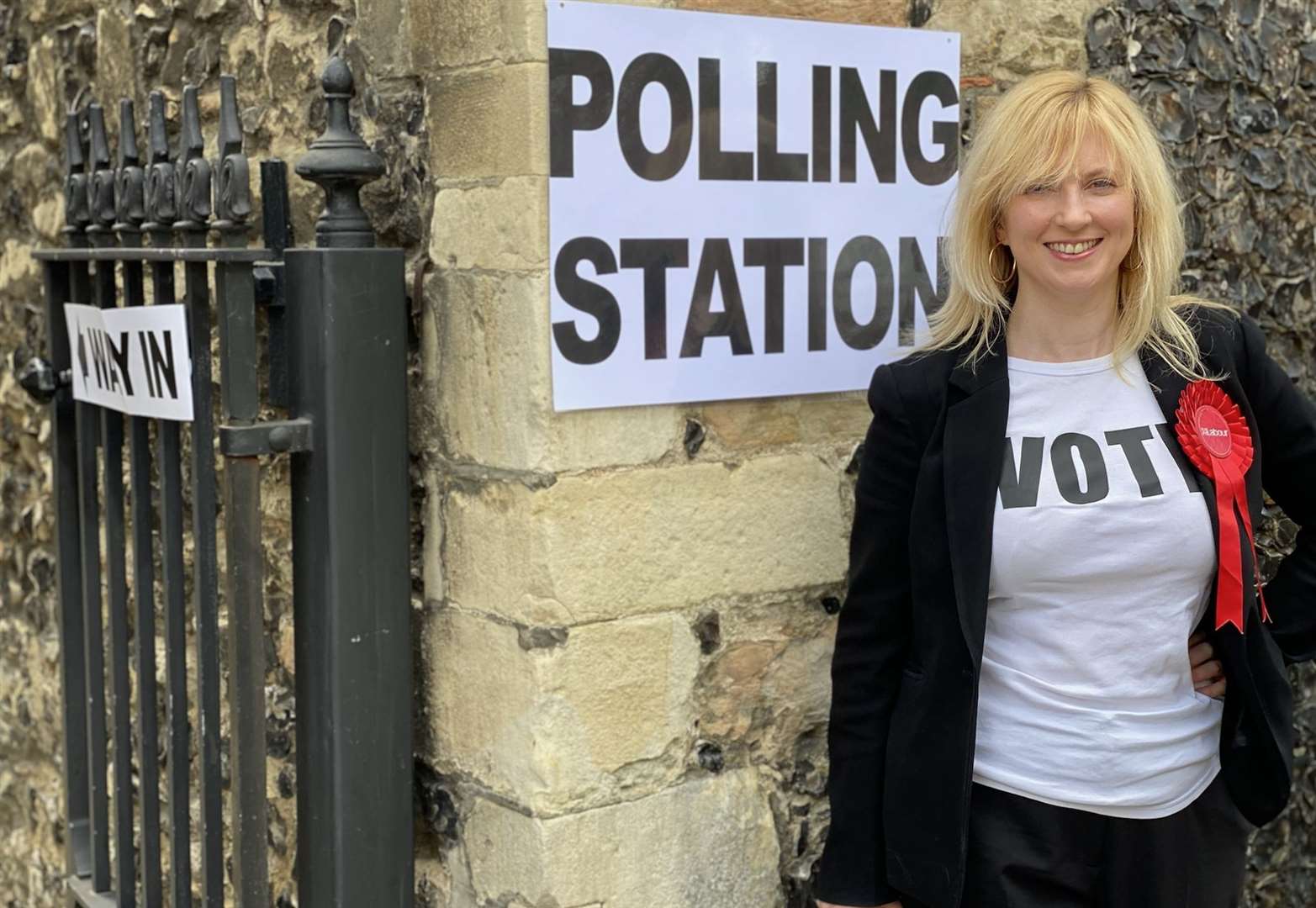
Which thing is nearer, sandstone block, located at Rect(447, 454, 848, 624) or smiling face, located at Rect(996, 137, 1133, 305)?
smiling face, located at Rect(996, 137, 1133, 305)

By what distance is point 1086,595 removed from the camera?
6.75 ft

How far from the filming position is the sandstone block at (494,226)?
6.93 ft

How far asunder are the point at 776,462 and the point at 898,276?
0.37m

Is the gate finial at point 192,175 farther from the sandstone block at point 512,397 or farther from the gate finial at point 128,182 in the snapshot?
Answer: the sandstone block at point 512,397

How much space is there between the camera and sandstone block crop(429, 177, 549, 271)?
6.93 ft

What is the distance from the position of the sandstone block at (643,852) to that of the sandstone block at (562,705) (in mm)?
38

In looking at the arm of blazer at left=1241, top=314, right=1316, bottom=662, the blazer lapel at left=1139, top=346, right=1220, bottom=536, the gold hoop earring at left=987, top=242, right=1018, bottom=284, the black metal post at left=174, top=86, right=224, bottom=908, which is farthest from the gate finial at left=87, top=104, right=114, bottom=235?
the arm of blazer at left=1241, top=314, right=1316, bottom=662

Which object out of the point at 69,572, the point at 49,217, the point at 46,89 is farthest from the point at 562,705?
the point at 46,89

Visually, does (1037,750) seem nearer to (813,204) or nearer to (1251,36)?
(813,204)

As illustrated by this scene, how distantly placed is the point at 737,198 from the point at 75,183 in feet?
3.90

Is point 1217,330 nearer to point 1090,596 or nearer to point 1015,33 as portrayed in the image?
point 1090,596

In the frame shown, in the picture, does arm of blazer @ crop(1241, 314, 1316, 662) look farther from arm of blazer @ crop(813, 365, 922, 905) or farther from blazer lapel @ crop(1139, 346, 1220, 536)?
arm of blazer @ crop(813, 365, 922, 905)

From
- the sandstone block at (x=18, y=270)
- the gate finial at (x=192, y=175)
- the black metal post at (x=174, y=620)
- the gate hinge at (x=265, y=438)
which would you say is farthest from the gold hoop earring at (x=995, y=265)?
the sandstone block at (x=18, y=270)

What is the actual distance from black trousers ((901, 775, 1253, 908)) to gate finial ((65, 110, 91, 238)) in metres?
1.75
